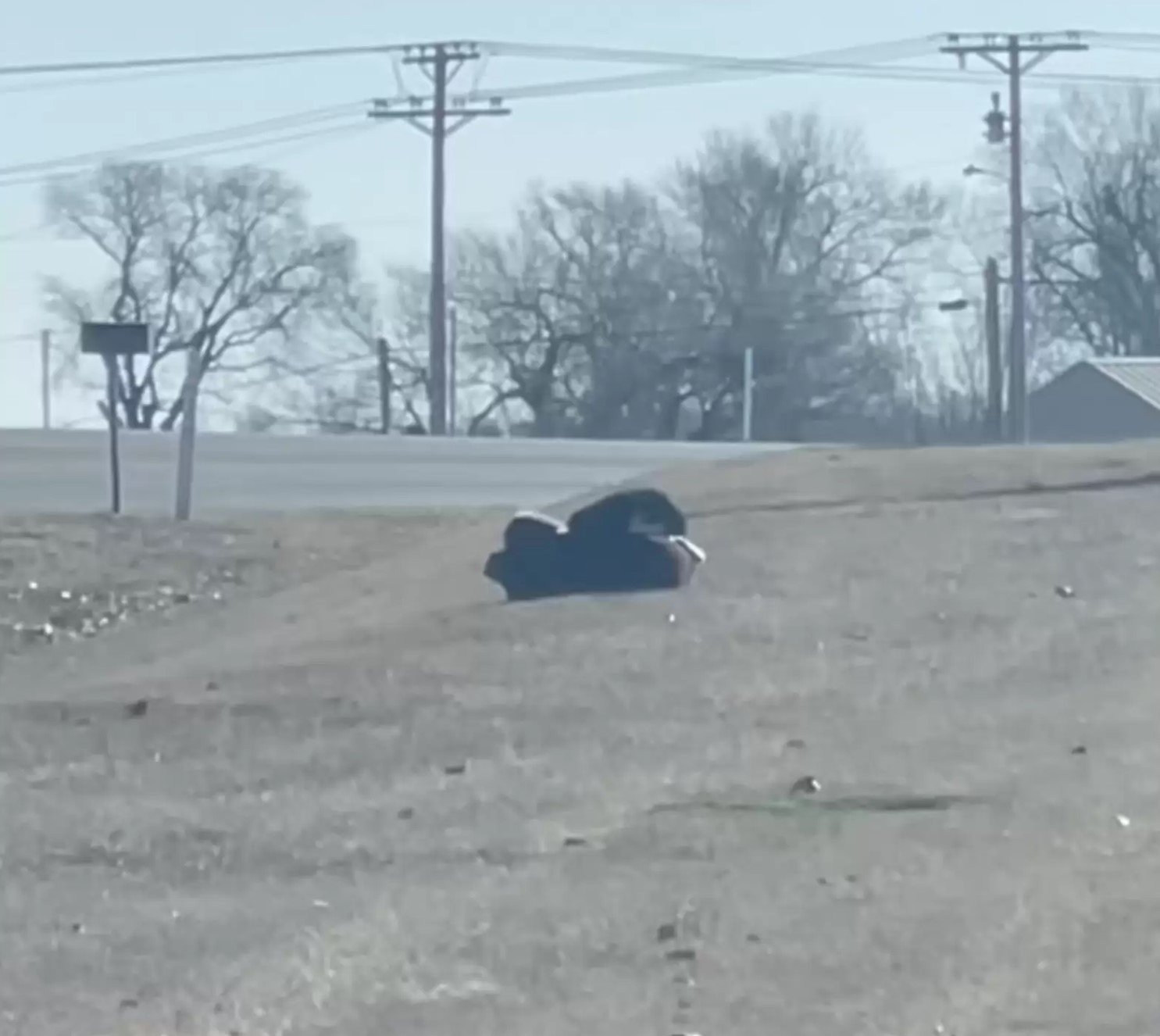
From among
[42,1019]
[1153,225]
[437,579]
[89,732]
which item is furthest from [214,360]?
[42,1019]

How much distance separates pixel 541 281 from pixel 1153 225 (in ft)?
51.0

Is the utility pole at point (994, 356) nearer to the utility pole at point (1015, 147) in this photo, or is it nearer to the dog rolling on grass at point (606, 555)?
the utility pole at point (1015, 147)

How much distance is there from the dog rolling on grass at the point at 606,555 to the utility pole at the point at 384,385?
6651 centimetres

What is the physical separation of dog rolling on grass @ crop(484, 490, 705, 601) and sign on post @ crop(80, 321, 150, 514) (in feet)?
27.1

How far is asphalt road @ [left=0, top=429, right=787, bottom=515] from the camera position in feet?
94.4

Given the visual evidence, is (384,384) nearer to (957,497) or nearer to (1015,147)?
(1015,147)

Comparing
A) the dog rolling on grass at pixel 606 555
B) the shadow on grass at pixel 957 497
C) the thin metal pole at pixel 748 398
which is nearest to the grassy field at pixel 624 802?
the dog rolling on grass at pixel 606 555

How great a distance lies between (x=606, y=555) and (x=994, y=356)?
5109cm

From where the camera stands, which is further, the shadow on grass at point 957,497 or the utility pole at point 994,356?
the utility pole at point 994,356

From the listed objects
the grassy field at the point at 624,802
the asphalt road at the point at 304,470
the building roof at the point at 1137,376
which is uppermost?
the building roof at the point at 1137,376

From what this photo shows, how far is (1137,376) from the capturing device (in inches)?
2707

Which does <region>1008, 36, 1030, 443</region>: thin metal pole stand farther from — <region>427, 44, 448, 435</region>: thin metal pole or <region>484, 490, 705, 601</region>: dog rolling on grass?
<region>484, 490, 705, 601</region>: dog rolling on grass

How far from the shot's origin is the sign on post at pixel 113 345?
82.3 feet

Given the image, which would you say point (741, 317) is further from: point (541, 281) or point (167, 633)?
point (167, 633)
